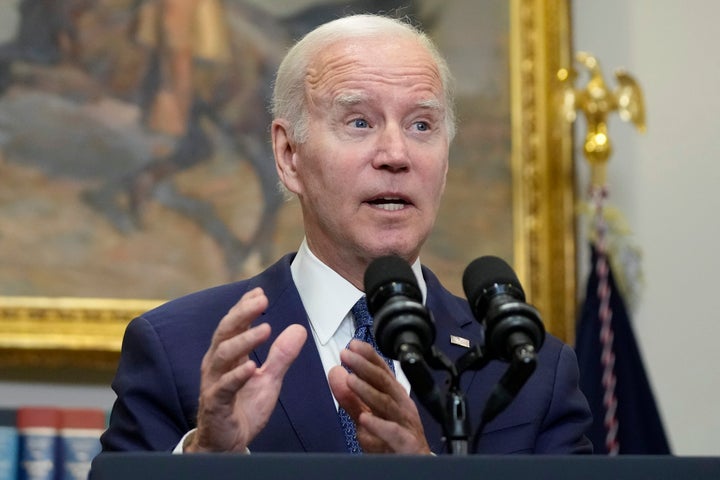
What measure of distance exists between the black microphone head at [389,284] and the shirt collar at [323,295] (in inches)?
28.0

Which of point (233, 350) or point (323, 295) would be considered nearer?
point (233, 350)

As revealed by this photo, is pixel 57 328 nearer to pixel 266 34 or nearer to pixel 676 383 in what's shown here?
pixel 266 34

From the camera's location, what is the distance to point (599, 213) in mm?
4840

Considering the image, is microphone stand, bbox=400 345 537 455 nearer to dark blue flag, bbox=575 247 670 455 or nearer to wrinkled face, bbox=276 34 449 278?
wrinkled face, bbox=276 34 449 278

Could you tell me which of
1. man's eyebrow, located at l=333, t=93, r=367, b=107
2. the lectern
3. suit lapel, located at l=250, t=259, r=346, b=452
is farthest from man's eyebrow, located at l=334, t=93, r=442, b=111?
the lectern

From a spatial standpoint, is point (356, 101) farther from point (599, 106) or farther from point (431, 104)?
point (599, 106)

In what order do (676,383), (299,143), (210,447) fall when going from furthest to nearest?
(676,383)
(299,143)
(210,447)

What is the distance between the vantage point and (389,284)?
2.16m

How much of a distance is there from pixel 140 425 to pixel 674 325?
2847 millimetres

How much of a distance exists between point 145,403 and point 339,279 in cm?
54

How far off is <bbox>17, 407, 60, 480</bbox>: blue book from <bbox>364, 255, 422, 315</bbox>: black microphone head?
238 centimetres

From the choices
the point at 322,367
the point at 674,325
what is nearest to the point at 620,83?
the point at 674,325

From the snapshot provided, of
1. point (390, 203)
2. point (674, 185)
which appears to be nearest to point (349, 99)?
point (390, 203)

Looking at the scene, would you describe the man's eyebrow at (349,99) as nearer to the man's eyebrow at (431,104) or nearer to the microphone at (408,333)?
the man's eyebrow at (431,104)
